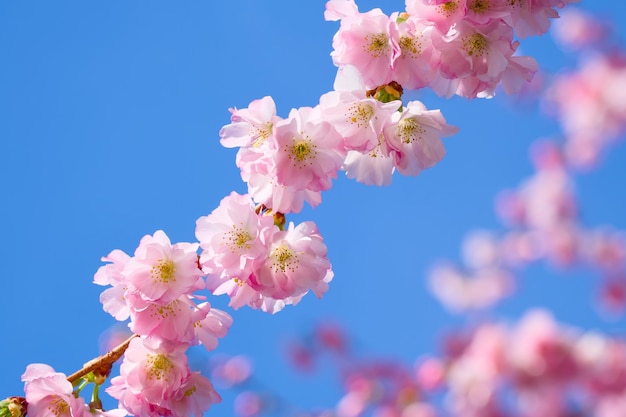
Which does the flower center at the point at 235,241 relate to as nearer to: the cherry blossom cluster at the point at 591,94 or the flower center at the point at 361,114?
the flower center at the point at 361,114

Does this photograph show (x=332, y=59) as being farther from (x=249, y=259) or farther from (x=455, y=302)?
(x=455, y=302)

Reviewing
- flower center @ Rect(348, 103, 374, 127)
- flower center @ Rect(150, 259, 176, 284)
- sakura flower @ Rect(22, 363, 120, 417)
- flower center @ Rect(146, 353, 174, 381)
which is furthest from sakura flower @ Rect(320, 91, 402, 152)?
sakura flower @ Rect(22, 363, 120, 417)

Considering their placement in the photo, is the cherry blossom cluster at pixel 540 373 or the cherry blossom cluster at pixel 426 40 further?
the cherry blossom cluster at pixel 540 373

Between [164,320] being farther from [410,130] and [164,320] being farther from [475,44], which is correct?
[475,44]

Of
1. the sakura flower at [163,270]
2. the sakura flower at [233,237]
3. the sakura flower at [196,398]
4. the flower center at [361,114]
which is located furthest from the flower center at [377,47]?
the sakura flower at [196,398]

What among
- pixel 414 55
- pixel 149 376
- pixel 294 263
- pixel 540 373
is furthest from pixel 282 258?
pixel 540 373

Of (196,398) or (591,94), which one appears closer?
(196,398)

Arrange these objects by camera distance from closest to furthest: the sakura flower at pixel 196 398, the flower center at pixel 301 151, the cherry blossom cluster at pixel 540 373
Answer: the flower center at pixel 301 151 → the sakura flower at pixel 196 398 → the cherry blossom cluster at pixel 540 373
